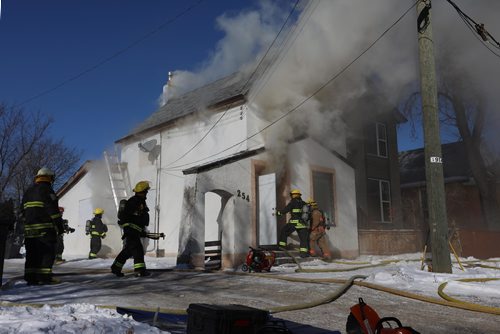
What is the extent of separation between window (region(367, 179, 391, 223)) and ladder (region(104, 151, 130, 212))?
9.74 metres

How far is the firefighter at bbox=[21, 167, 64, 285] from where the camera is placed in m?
6.28

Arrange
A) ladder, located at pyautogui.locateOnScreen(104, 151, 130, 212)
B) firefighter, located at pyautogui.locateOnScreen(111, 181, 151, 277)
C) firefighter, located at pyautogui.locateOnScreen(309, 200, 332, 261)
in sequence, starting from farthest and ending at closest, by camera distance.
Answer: ladder, located at pyautogui.locateOnScreen(104, 151, 130, 212)
firefighter, located at pyautogui.locateOnScreen(309, 200, 332, 261)
firefighter, located at pyautogui.locateOnScreen(111, 181, 151, 277)

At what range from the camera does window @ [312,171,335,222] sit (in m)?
13.5

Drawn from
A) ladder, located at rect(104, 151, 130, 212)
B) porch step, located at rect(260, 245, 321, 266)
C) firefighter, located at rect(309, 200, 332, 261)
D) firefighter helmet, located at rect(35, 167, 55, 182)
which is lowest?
porch step, located at rect(260, 245, 321, 266)

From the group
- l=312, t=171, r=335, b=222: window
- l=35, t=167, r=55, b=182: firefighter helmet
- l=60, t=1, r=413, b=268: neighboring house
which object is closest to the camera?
l=35, t=167, r=55, b=182: firefighter helmet

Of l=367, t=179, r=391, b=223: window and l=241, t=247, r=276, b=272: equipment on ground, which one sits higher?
l=367, t=179, r=391, b=223: window

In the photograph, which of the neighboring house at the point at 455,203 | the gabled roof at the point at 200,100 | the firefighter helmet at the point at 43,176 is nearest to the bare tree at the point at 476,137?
the neighboring house at the point at 455,203

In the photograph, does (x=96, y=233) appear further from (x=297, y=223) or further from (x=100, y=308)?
(x=100, y=308)

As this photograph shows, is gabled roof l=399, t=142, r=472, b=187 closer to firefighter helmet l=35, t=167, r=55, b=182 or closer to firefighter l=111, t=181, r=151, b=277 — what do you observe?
firefighter l=111, t=181, r=151, b=277

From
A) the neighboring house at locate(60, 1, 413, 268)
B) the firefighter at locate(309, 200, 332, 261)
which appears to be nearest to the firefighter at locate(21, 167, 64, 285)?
the neighboring house at locate(60, 1, 413, 268)

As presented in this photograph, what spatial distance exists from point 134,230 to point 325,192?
7.74 meters

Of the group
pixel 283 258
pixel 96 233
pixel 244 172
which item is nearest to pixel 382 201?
pixel 283 258

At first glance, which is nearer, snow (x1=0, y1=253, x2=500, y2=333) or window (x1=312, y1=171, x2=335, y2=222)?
snow (x1=0, y1=253, x2=500, y2=333)

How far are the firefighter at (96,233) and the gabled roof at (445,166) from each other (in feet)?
52.7
